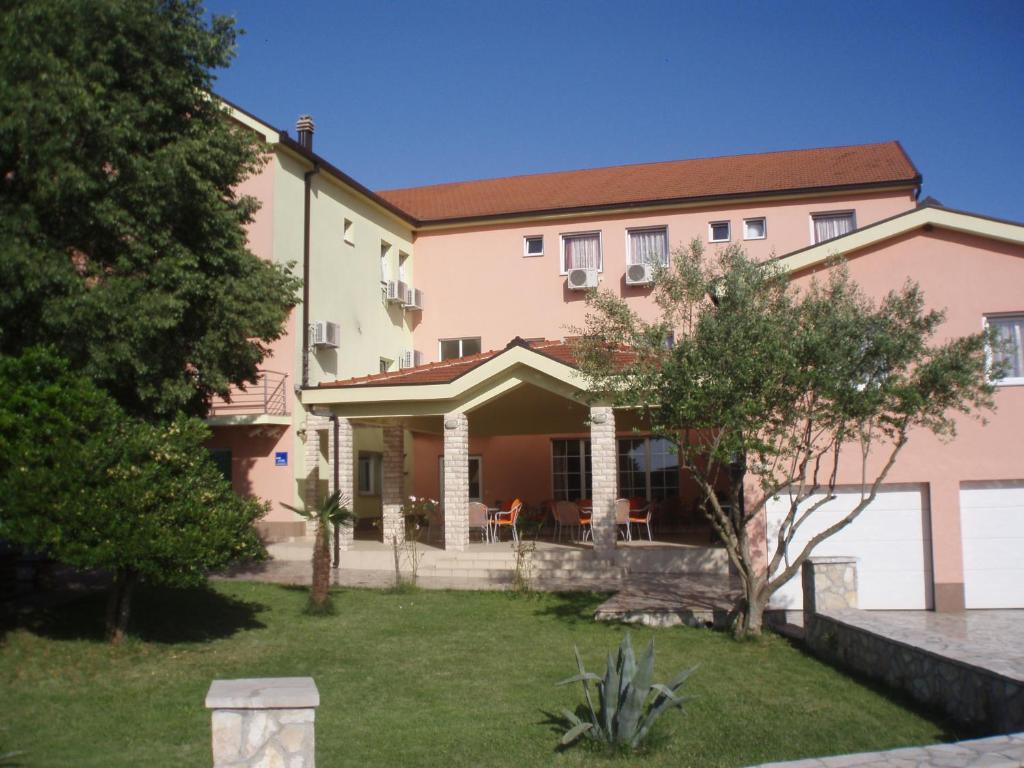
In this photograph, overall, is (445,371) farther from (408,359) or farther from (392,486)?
(408,359)

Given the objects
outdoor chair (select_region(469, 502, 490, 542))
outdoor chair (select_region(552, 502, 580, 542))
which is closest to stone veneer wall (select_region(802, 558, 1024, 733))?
outdoor chair (select_region(552, 502, 580, 542))

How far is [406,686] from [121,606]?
426 centimetres

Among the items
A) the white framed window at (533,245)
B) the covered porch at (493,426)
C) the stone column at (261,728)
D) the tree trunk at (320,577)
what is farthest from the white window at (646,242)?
the stone column at (261,728)

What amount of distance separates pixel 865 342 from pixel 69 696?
Result: 9.24m

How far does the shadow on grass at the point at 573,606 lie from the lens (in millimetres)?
13039

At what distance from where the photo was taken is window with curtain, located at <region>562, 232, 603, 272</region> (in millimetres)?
25047

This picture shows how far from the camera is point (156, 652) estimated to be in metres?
11.0

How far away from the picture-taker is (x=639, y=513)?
68.2ft

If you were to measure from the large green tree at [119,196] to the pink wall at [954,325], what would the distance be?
354 inches

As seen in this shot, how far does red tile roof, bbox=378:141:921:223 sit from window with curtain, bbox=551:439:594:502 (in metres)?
6.51

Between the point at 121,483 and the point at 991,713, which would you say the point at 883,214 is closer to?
the point at 991,713

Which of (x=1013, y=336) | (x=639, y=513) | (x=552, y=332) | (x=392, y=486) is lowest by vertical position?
(x=639, y=513)

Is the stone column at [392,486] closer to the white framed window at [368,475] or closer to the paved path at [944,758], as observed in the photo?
the white framed window at [368,475]

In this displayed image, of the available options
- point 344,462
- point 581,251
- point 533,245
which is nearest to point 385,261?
point 533,245
